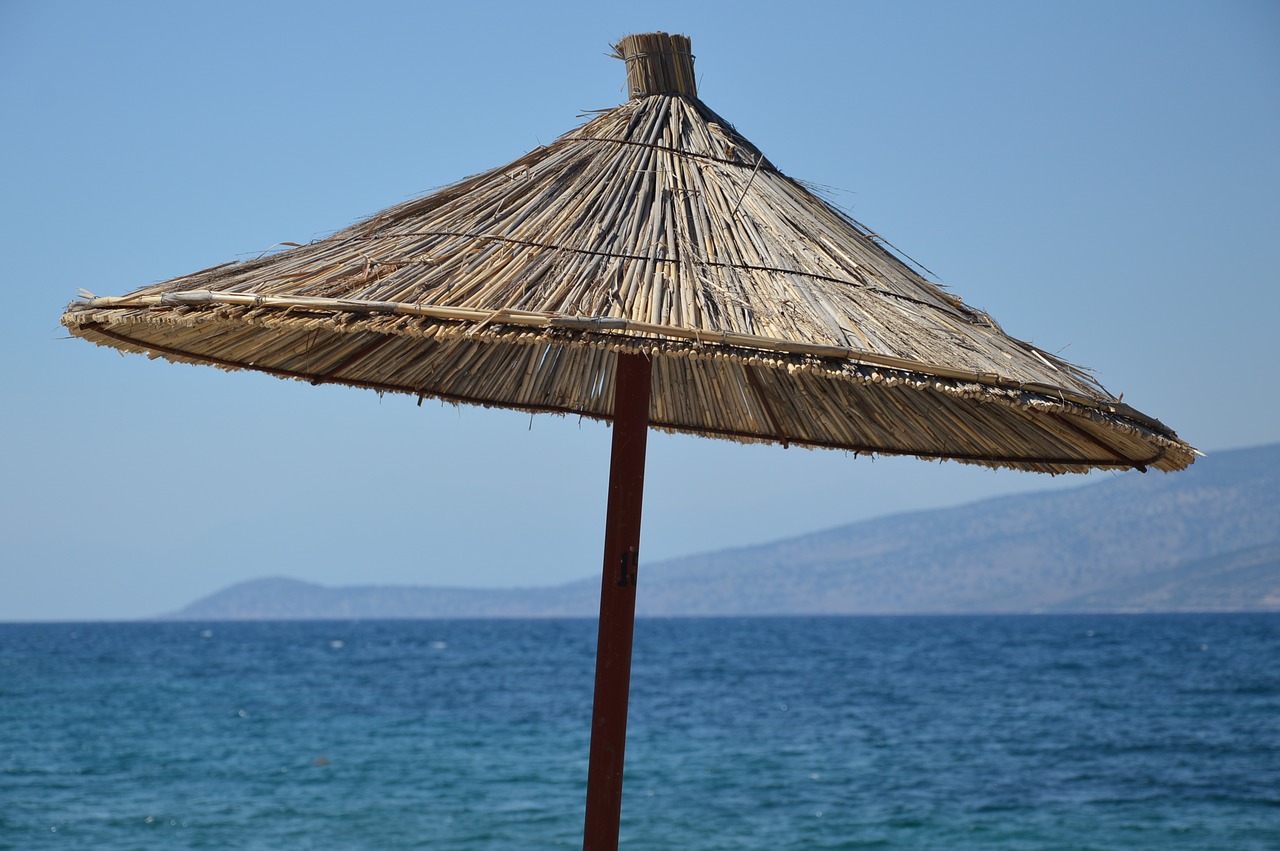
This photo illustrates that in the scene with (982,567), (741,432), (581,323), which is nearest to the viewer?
(581,323)

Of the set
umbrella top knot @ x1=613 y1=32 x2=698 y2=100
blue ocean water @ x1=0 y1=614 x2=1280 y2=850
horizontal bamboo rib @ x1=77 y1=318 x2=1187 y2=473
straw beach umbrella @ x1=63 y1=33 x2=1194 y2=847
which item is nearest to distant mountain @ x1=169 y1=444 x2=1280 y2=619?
blue ocean water @ x1=0 y1=614 x2=1280 y2=850

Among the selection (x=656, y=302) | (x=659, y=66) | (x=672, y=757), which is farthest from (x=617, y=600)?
(x=672, y=757)

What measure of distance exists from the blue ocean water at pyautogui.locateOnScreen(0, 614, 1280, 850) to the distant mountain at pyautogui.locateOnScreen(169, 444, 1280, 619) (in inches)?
3802

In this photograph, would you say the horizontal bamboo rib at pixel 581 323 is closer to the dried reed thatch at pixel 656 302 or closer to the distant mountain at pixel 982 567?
the dried reed thatch at pixel 656 302

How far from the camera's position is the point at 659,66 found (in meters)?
2.86

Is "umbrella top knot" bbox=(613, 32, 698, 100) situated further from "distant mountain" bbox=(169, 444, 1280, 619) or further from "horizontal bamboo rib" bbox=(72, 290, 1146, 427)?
"distant mountain" bbox=(169, 444, 1280, 619)

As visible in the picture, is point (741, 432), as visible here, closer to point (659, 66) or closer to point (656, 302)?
point (659, 66)

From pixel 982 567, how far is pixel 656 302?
153847 mm

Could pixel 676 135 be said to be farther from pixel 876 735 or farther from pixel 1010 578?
pixel 1010 578

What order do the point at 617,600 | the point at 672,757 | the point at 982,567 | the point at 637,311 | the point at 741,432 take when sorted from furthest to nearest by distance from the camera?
the point at 982,567 → the point at 672,757 → the point at 741,432 → the point at 617,600 → the point at 637,311

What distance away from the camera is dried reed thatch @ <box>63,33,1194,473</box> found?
1965mm

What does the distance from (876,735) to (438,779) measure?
7.53 metres

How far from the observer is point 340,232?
2.54 m

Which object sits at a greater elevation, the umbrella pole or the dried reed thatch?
the dried reed thatch
